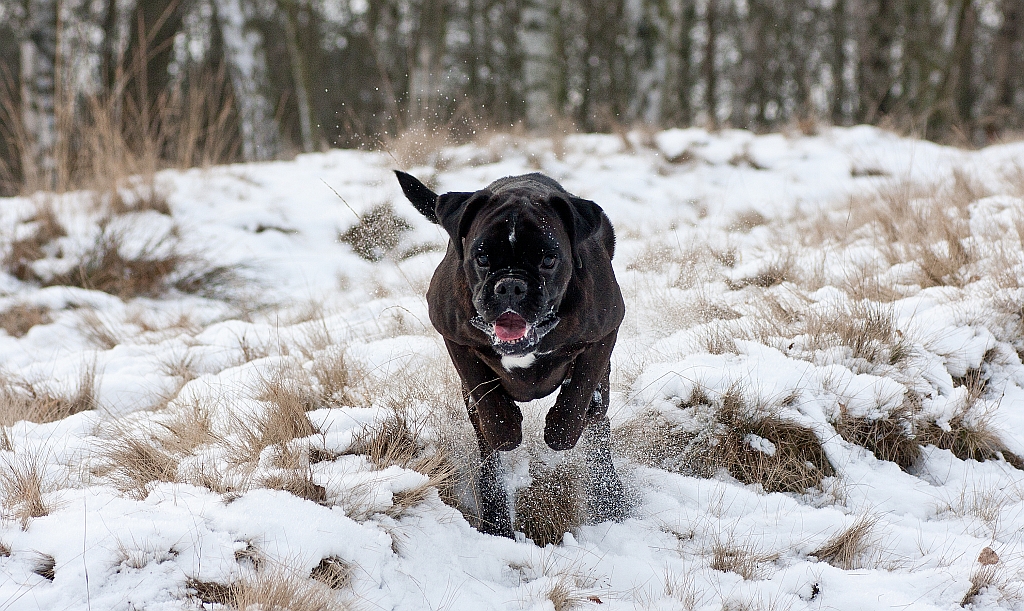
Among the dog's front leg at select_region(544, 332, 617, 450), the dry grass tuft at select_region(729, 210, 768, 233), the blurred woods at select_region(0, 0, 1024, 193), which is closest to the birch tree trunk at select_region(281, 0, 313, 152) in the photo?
the blurred woods at select_region(0, 0, 1024, 193)

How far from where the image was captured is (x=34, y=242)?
20.1 feet

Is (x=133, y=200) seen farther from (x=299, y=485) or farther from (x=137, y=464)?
(x=299, y=485)

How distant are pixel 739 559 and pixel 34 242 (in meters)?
6.11

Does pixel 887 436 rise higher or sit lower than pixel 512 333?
lower

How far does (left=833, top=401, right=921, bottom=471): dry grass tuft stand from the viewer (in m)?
3.32

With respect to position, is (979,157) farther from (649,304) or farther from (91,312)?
(91,312)

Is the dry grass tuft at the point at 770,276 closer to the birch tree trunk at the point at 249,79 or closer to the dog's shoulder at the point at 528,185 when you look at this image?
the dog's shoulder at the point at 528,185

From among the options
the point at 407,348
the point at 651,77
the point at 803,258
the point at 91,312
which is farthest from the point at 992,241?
the point at 651,77

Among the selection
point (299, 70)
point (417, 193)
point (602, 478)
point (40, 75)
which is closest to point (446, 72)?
point (299, 70)

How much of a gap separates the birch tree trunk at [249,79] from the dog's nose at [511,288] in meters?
9.40

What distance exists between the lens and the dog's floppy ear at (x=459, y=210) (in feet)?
8.43

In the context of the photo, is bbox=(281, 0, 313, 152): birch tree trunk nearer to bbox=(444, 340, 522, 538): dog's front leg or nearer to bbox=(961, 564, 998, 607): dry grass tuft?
bbox=(444, 340, 522, 538): dog's front leg

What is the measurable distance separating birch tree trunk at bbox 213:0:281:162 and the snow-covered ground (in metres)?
4.89

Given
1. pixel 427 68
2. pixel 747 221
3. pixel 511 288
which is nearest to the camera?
pixel 511 288
